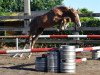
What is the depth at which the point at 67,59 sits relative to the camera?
9.56m

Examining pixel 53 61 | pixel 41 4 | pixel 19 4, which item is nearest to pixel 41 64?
pixel 53 61

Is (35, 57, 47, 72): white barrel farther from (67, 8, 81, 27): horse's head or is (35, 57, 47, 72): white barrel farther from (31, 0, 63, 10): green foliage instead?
(31, 0, 63, 10): green foliage

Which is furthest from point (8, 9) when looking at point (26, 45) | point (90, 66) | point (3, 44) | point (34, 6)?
point (90, 66)

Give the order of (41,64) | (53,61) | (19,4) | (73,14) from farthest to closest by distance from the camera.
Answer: (19,4) < (73,14) < (41,64) < (53,61)

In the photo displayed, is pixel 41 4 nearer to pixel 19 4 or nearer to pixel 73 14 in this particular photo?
pixel 19 4

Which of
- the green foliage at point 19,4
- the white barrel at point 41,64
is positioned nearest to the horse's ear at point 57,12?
the white barrel at point 41,64

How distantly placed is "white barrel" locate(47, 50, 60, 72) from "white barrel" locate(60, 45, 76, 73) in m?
0.11

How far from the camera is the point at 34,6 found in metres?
51.3

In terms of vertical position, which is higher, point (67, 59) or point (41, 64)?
point (67, 59)

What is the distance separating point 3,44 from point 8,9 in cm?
2765

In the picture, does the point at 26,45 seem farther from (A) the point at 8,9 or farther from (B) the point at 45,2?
(B) the point at 45,2

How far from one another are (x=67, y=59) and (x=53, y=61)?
1.17ft

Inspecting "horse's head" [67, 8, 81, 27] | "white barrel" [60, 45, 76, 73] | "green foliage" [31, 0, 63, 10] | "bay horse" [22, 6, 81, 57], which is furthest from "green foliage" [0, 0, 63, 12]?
"white barrel" [60, 45, 76, 73]

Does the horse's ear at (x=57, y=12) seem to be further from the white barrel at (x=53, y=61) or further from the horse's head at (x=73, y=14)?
the white barrel at (x=53, y=61)
